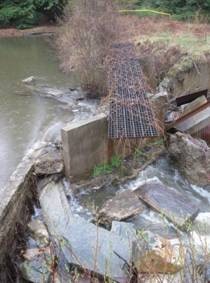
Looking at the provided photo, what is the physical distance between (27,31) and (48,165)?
15.1 metres

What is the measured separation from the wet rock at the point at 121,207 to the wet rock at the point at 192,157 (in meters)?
1.25

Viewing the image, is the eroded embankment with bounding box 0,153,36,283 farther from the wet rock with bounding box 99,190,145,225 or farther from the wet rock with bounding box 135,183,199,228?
the wet rock with bounding box 135,183,199,228

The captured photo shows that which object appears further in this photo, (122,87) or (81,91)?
(81,91)

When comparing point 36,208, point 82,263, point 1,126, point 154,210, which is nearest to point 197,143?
point 154,210

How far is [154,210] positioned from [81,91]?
18.8 feet

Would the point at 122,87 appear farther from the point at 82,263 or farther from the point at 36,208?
the point at 82,263

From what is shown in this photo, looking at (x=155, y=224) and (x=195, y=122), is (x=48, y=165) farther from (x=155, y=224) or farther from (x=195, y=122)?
(x=195, y=122)

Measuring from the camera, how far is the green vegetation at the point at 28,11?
20625mm

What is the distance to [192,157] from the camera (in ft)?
21.9

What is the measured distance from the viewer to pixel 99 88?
10.1m

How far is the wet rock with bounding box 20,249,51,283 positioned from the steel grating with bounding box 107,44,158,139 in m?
2.28

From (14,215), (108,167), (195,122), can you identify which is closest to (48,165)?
(108,167)

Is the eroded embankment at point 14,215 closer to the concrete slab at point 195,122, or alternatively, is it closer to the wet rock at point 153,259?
the wet rock at point 153,259

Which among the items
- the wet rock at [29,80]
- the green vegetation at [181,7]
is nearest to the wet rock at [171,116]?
the wet rock at [29,80]
